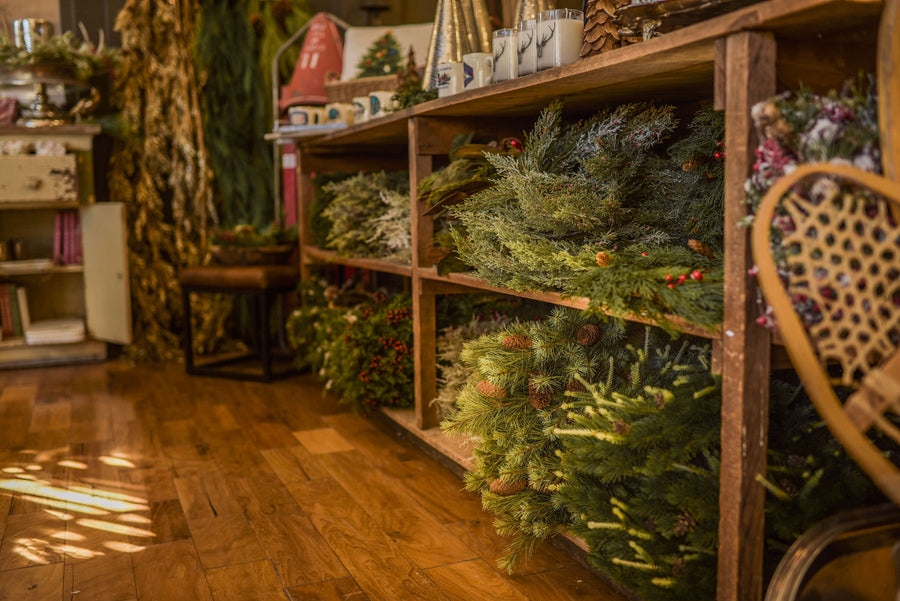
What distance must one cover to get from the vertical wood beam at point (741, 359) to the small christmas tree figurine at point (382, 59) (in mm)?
2677

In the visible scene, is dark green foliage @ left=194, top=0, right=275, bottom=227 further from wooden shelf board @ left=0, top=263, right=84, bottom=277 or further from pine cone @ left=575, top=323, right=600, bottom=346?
pine cone @ left=575, top=323, right=600, bottom=346

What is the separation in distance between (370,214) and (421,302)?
0.76 meters

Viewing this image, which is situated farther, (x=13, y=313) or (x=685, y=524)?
(x=13, y=313)

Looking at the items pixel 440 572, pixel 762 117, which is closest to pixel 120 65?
pixel 440 572

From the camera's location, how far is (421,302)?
2.56 metres

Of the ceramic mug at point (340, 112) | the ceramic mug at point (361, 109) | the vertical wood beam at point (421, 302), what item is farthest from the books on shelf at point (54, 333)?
the vertical wood beam at point (421, 302)

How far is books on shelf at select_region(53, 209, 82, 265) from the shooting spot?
444cm

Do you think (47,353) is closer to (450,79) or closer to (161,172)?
(161,172)

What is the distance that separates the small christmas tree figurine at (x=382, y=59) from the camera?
369cm

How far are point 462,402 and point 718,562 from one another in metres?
0.82

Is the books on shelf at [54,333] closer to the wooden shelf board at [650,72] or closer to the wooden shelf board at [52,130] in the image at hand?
the wooden shelf board at [52,130]

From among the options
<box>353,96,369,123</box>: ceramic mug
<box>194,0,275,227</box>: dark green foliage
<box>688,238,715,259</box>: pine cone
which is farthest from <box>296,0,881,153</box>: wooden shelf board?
<box>194,0,275,227</box>: dark green foliage

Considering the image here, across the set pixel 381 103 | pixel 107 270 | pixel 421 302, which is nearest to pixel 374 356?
pixel 421 302

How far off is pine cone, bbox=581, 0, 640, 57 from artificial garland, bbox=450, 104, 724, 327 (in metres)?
0.17
